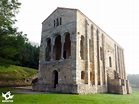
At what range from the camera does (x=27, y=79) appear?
1321 inches

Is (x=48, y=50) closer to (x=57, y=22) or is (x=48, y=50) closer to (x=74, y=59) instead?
(x=57, y=22)

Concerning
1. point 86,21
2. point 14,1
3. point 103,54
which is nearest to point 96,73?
point 103,54

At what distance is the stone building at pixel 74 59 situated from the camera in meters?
20.3

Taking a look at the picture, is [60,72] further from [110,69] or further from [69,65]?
[110,69]

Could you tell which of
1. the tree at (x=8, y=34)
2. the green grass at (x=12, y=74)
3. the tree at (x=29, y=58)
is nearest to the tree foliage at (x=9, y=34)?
the tree at (x=8, y=34)

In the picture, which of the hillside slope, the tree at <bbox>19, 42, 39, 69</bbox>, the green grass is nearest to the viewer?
the hillside slope

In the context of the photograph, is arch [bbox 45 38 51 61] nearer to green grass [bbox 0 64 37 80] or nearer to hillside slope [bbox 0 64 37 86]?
hillside slope [bbox 0 64 37 86]

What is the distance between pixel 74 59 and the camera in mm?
20375

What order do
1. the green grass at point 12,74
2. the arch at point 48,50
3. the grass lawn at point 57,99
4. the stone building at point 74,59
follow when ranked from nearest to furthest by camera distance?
the grass lawn at point 57,99 < the stone building at point 74,59 < the arch at point 48,50 < the green grass at point 12,74

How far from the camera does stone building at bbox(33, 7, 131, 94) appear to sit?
66.7ft

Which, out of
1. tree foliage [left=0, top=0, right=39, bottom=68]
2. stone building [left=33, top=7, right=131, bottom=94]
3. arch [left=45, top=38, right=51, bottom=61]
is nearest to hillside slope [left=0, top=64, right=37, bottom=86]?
arch [left=45, top=38, right=51, bottom=61]

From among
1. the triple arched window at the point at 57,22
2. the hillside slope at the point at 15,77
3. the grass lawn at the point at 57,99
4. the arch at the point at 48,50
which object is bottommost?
the grass lawn at the point at 57,99

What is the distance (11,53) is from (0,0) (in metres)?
6.52

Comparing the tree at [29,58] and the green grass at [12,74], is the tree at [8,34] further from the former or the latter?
the tree at [29,58]
